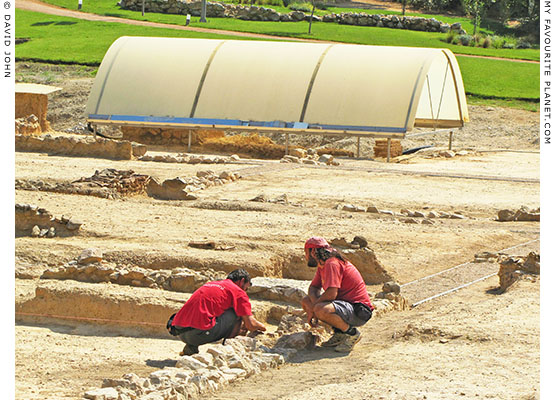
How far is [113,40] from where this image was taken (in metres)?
48.2

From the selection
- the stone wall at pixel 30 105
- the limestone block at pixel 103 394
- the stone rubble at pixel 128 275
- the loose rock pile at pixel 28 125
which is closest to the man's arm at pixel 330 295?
the limestone block at pixel 103 394

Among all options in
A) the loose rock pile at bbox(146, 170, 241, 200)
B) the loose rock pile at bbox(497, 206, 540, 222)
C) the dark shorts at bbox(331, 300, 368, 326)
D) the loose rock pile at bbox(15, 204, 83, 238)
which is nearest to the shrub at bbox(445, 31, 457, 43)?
the loose rock pile at bbox(146, 170, 241, 200)

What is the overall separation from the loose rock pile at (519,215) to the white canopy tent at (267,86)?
939cm

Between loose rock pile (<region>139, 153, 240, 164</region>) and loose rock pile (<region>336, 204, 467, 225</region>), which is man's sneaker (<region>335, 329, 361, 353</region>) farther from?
loose rock pile (<region>139, 153, 240, 164</region>)

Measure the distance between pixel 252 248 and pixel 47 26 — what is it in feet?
143

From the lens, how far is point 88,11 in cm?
6141

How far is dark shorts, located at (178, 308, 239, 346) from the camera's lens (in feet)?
30.8

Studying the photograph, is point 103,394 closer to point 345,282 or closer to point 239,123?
point 345,282

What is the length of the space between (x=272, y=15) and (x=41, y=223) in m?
49.0

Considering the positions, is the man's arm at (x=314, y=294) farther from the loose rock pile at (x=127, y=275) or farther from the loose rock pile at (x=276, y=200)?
the loose rock pile at (x=276, y=200)

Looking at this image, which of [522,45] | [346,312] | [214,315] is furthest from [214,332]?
[522,45]

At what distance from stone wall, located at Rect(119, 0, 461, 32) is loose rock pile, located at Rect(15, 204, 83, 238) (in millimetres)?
48503

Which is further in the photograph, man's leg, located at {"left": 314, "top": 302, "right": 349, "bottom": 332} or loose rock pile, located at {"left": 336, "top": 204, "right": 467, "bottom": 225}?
loose rock pile, located at {"left": 336, "top": 204, "right": 467, "bottom": 225}

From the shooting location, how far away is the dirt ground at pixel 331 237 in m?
8.14
